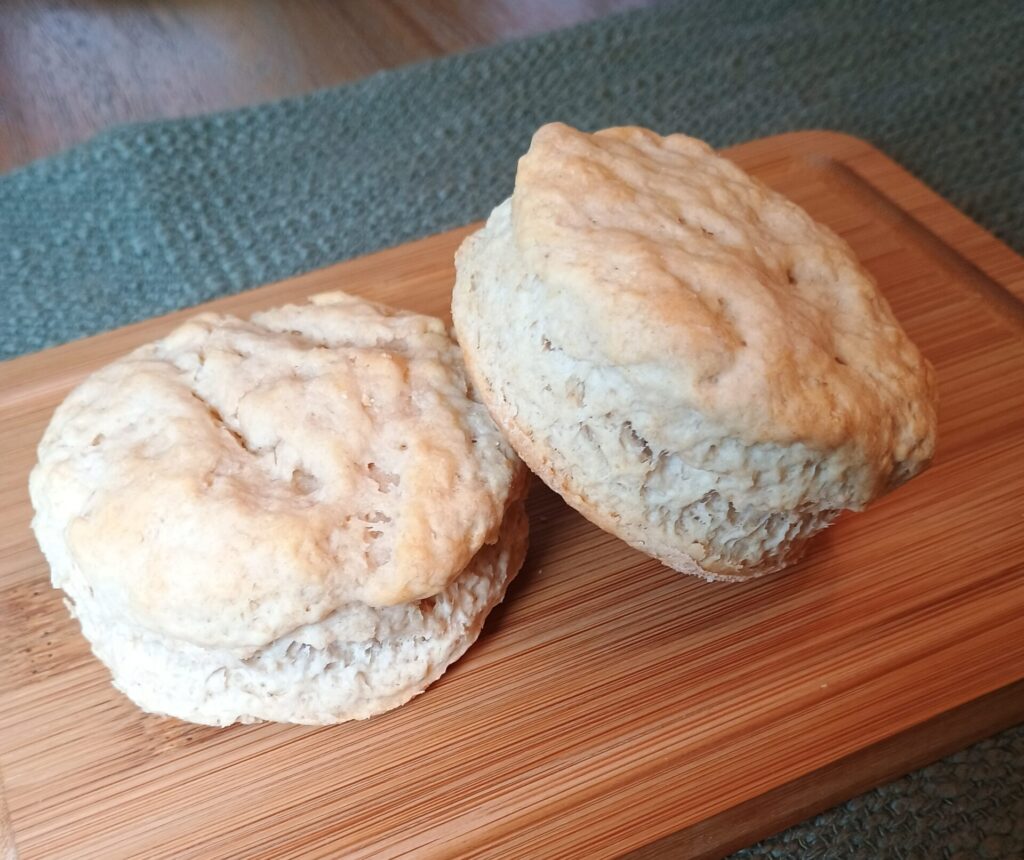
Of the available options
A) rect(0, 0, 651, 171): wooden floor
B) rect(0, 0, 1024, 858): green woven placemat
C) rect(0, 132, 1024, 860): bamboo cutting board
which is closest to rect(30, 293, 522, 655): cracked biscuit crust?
rect(0, 132, 1024, 860): bamboo cutting board

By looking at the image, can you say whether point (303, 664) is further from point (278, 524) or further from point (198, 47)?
point (198, 47)

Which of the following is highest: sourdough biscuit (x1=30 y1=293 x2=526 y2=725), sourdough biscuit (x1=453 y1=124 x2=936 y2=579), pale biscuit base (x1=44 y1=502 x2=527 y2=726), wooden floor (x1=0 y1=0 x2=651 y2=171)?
sourdough biscuit (x1=453 y1=124 x2=936 y2=579)

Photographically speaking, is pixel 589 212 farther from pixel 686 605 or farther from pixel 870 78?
pixel 870 78

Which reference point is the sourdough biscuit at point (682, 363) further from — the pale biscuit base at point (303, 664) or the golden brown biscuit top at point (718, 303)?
the pale biscuit base at point (303, 664)

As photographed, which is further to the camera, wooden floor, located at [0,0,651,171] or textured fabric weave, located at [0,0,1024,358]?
wooden floor, located at [0,0,651,171]

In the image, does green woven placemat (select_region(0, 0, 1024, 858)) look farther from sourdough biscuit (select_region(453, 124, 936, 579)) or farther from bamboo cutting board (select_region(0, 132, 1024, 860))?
sourdough biscuit (select_region(453, 124, 936, 579))

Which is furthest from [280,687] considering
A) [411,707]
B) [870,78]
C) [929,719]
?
[870,78]

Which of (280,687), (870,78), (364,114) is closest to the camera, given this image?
(280,687)
